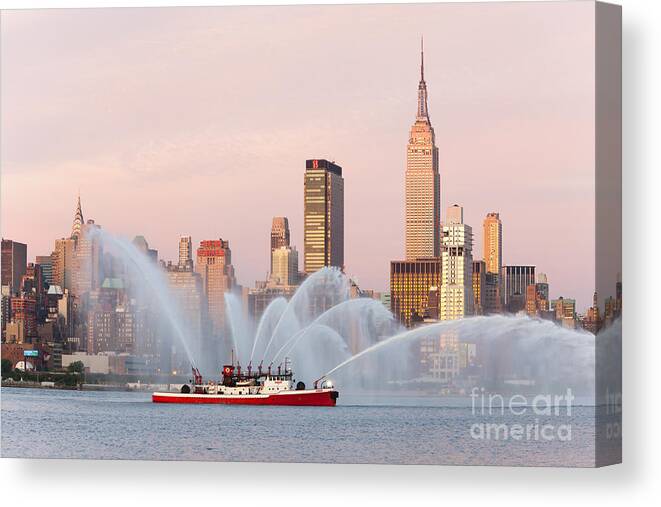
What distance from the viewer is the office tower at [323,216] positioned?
37719mm

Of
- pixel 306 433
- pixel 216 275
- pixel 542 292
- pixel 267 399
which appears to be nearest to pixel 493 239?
pixel 542 292

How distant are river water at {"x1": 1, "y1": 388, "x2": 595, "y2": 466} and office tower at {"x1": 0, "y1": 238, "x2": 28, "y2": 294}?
2290mm

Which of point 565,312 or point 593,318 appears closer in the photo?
point 593,318

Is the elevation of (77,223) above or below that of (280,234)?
above

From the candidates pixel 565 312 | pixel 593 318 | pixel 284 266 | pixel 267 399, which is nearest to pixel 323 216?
pixel 284 266

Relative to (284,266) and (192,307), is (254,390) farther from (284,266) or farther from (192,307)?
(284,266)

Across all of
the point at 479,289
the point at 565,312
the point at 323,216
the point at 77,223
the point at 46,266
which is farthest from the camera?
the point at 46,266

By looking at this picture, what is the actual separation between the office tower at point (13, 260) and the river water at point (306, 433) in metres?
2.29

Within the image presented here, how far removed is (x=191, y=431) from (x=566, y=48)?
9.85 metres

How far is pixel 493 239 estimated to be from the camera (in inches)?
1490

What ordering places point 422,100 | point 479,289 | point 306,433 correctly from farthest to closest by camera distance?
point 479,289, point 306,433, point 422,100

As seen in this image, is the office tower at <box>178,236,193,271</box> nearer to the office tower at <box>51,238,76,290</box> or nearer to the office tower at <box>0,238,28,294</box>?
the office tower at <box>51,238,76,290</box>

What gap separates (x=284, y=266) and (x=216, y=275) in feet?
4.38

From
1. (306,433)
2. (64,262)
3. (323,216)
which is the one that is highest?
(323,216)
